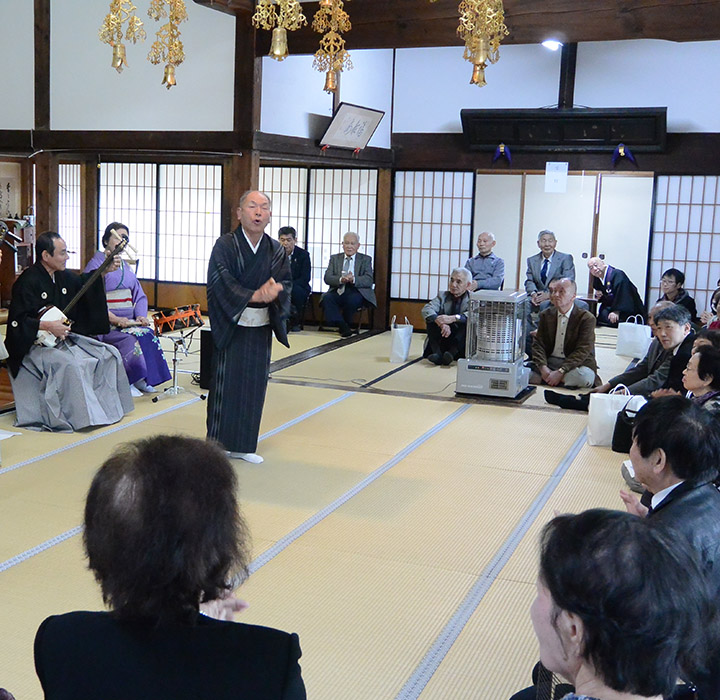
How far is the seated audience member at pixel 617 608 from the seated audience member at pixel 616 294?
28.4 feet

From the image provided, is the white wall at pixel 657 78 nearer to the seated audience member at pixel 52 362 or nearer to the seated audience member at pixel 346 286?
the seated audience member at pixel 346 286

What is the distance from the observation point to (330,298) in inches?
399

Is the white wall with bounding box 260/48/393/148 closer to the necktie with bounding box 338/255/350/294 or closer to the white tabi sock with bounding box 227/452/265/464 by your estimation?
the necktie with bounding box 338/255/350/294

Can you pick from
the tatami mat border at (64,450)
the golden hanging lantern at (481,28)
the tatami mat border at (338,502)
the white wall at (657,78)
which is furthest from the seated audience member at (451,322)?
the golden hanging lantern at (481,28)

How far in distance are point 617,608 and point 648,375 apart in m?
5.09

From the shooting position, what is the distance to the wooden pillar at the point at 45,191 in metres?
8.29

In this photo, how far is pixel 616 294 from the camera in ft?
32.8

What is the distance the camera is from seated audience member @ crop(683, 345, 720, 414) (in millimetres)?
4012

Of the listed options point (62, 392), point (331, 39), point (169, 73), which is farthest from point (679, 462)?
point (62, 392)

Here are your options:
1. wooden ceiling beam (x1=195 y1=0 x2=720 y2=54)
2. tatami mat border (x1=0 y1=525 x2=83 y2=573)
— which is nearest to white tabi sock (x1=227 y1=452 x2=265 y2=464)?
tatami mat border (x1=0 y1=525 x2=83 y2=573)

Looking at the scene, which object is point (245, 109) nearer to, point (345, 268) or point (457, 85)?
point (345, 268)

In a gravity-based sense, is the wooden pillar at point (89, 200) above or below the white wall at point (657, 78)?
below

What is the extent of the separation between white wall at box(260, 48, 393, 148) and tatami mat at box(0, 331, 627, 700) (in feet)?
8.43

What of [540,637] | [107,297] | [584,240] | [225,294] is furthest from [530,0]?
[540,637]
